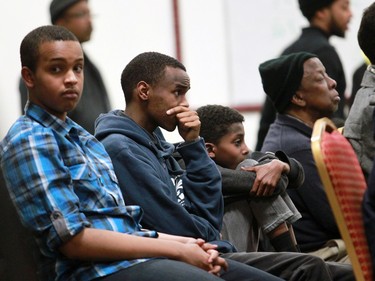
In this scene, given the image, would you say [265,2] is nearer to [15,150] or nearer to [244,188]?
[244,188]

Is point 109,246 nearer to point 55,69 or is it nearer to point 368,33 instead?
point 55,69

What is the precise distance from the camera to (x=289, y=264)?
111 inches

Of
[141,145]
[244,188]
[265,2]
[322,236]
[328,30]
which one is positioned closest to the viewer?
[141,145]

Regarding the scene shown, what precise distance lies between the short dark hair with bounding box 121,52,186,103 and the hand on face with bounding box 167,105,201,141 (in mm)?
107

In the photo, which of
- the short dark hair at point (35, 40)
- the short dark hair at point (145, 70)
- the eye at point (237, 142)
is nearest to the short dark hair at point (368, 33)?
the eye at point (237, 142)

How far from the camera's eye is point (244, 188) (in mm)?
3059

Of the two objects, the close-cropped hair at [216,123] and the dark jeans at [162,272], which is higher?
the close-cropped hair at [216,123]

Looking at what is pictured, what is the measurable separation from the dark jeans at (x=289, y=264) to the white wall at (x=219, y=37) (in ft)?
11.0

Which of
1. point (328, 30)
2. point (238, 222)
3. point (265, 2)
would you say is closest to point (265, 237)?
point (238, 222)

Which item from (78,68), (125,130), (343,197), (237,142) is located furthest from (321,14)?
(343,197)

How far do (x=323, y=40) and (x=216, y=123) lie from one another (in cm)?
139

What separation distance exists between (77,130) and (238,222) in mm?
677

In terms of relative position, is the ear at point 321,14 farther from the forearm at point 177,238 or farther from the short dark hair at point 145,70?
the forearm at point 177,238

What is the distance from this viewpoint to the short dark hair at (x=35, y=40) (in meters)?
2.63
